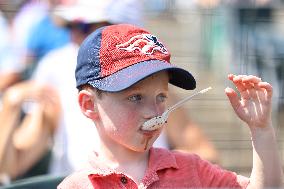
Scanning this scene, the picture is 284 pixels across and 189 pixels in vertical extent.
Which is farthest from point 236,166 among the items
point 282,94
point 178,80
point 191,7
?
point 178,80

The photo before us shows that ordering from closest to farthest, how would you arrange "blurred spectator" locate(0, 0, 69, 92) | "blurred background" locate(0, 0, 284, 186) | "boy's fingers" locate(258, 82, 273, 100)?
1. "boy's fingers" locate(258, 82, 273, 100)
2. "blurred spectator" locate(0, 0, 69, 92)
3. "blurred background" locate(0, 0, 284, 186)

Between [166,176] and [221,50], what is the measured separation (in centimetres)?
217

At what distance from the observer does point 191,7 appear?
12.4ft

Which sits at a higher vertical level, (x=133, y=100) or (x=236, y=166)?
(x=133, y=100)

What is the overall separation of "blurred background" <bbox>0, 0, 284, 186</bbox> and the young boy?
4.77 feet

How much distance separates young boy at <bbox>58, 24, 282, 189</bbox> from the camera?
1517 mm

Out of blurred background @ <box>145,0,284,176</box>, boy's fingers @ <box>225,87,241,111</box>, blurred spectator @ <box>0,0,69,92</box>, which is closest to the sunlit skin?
boy's fingers @ <box>225,87,241,111</box>

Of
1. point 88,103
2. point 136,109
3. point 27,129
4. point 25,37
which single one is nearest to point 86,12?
point 27,129

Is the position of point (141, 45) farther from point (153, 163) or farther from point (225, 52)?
point (225, 52)

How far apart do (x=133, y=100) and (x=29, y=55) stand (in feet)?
5.35

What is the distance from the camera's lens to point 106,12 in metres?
2.70

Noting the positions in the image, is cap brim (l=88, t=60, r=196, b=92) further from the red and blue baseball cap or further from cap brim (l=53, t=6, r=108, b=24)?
cap brim (l=53, t=6, r=108, b=24)

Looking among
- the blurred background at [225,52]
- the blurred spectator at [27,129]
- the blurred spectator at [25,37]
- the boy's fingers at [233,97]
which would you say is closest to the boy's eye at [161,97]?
the boy's fingers at [233,97]

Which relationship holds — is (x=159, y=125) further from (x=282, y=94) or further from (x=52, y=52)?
(x=282, y=94)
